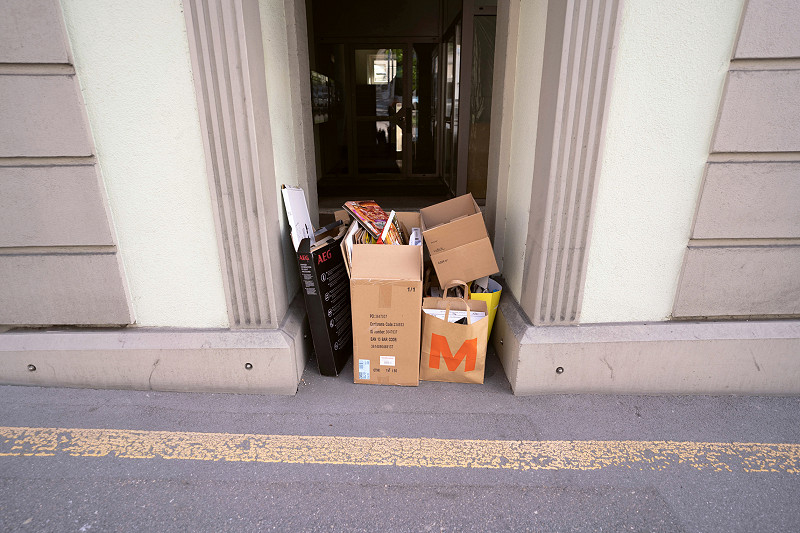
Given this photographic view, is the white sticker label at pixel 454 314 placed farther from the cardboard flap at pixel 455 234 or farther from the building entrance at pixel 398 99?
the building entrance at pixel 398 99

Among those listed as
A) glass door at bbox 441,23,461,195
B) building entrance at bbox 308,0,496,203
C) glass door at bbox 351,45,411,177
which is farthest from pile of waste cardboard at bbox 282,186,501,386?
glass door at bbox 351,45,411,177

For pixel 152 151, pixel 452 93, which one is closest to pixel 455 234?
pixel 152 151

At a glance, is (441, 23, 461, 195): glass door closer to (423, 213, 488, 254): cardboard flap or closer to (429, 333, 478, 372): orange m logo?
(423, 213, 488, 254): cardboard flap

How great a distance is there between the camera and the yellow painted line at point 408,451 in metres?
2.14

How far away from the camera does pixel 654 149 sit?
7.68 ft

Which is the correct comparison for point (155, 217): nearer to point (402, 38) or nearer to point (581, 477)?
point (581, 477)

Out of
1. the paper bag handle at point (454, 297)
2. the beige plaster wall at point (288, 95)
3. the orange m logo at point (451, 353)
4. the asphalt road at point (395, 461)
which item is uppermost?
the beige plaster wall at point (288, 95)

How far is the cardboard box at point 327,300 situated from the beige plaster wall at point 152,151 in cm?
53

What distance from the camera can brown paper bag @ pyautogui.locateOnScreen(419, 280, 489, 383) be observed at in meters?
2.58

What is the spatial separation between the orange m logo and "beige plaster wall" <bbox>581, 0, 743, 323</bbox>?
2.39 feet

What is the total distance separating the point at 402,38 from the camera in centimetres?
813

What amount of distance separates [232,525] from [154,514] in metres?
0.37

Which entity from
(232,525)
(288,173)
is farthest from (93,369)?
(288,173)

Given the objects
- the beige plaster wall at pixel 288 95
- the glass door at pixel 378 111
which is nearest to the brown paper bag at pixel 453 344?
the beige plaster wall at pixel 288 95
